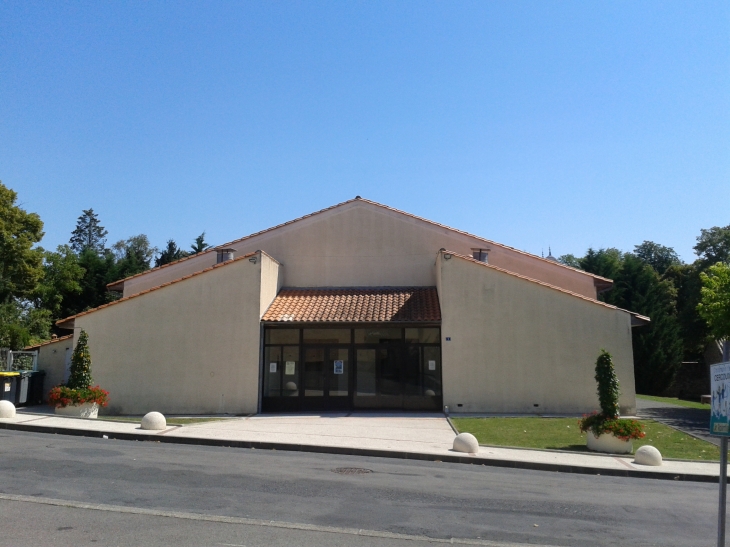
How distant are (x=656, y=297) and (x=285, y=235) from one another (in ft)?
90.9

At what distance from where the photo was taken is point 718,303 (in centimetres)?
2472

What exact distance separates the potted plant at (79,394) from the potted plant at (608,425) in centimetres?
1415

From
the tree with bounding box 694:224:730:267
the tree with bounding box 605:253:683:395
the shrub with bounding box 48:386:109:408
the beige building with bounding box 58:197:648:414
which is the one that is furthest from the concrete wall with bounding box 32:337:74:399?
the tree with bounding box 694:224:730:267

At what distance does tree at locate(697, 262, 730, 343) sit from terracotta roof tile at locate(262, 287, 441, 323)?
35.5 feet

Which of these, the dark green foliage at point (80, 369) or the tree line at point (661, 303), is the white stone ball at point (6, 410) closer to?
the dark green foliage at point (80, 369)

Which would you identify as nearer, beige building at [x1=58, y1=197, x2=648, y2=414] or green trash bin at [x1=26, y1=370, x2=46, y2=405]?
beige building at [x1=58, y1=197, x2=648, y2=414]

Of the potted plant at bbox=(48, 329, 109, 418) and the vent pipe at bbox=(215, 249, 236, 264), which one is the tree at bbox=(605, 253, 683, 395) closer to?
the vent pipe at bbox=(215, 249, 236, 264)

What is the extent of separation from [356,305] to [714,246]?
40257 mm

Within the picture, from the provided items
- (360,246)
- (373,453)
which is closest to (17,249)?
(360,246)

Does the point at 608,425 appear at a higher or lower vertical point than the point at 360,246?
lower

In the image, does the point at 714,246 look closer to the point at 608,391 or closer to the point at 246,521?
the point at 608,391

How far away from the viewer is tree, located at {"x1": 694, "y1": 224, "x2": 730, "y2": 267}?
50.6 metres

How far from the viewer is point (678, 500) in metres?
9.95

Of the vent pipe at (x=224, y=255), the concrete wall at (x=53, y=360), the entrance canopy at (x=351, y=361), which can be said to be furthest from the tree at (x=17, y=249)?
the entrance canopy at (x=351, y=361)
